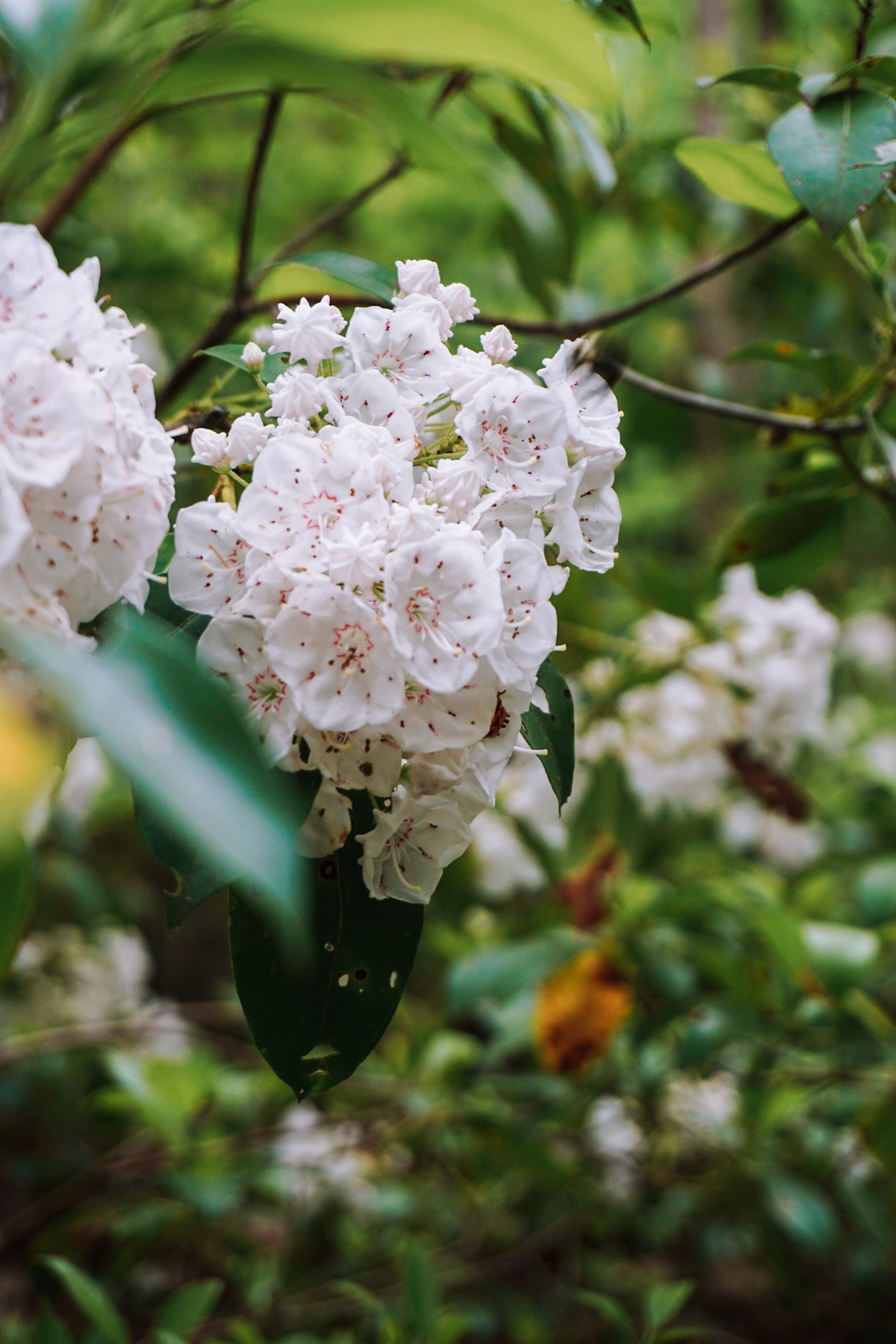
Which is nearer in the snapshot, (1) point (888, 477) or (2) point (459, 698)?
(2) point (459, 698)

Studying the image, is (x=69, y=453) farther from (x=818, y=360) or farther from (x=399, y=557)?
(x=818, y=360)

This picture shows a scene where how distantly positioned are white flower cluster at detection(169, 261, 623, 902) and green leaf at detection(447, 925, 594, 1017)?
2.70ft

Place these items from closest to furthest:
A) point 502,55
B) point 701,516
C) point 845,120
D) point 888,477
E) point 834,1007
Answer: point 502,55, point 845,120, point 888,477, point 834,1007, point 701,516

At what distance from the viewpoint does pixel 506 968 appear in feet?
4.35

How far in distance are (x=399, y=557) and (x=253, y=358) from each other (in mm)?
200

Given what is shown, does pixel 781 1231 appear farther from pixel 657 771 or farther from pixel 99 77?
pixel 99 77

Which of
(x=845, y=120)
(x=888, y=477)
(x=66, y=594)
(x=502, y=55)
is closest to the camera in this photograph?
(x=502, y=55)

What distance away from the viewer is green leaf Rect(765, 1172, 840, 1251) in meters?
1.46

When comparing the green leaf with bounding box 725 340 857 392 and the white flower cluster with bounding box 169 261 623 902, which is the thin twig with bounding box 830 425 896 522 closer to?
the green leaf with bounding box 725 340 857 392

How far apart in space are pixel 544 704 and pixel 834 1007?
931 millimetres

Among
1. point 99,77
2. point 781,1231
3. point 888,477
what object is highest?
point 99,77

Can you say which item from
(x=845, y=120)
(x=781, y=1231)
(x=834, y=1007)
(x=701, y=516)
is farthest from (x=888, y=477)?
(x=701, y=516)

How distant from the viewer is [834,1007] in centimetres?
127

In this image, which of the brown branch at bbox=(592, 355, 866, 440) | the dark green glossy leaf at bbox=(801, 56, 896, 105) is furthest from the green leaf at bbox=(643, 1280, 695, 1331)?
the dark green glossy leaf at bbox=(801, 56, 896, 105)
